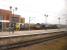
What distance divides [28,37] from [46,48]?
0.85 feet

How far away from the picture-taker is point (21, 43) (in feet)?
2.56

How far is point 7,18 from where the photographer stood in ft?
3.75

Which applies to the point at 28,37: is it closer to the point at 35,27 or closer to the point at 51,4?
the point at 35,27

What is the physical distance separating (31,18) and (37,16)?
0.24 feet

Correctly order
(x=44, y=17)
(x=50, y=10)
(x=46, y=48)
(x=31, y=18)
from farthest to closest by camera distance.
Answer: (x=50, y=10) → (x=44, y=17) → (x=31, y=18) → (x=46, y=48)

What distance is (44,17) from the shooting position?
1.42m

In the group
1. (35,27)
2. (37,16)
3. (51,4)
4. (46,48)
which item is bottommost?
(46,48)

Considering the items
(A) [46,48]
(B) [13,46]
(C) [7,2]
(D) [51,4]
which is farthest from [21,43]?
(D) [51,4]

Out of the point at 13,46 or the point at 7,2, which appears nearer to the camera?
the point at 13,46

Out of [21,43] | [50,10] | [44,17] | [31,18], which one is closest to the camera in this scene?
[21,43]

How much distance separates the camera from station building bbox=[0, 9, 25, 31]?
1.05 meters

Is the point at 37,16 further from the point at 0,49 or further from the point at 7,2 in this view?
the point at 0,49

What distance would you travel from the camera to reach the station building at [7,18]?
1048 millimetres

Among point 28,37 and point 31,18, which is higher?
point 31,18
